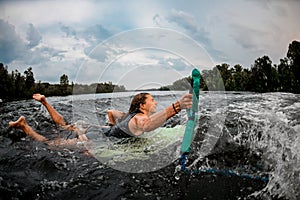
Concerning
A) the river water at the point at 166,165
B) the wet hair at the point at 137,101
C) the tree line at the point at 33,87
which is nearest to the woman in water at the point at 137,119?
the wet hair at the point at 137,101

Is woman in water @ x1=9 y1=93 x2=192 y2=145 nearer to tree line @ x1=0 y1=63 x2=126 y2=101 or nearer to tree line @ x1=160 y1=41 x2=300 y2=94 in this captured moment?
tree line @ x1=0 y1=63 x2=126 y2=101

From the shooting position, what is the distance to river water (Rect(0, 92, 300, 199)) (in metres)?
1.82

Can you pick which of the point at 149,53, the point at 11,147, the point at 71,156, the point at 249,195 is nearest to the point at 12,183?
the point at 71,156

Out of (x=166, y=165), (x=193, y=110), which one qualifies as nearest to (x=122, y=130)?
(x=166, y=165)

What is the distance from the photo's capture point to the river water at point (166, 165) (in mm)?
1824

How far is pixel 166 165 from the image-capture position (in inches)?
87.7

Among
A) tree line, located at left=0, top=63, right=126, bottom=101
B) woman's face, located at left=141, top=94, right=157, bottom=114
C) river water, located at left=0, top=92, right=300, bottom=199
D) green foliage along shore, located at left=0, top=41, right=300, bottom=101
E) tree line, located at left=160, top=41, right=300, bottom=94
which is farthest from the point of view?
tree line, located at left=160, top=41, right=300, bottom=94

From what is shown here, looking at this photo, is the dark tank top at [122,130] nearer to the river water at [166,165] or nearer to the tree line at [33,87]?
the river water at [166,165]

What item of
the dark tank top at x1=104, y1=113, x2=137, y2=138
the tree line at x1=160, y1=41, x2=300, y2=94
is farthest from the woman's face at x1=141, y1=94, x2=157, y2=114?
the tree line at x1=160, y1=41, x2=300, y2=94

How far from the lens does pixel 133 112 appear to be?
266 centimetres

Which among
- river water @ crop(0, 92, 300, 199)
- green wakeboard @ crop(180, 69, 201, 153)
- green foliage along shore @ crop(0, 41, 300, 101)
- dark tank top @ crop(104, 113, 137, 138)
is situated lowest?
river water @ crop(0, 92, 300, 199)

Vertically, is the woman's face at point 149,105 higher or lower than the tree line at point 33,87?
lower

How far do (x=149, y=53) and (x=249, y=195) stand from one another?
4.43 ft

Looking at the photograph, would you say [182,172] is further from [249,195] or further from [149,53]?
[149,53]
